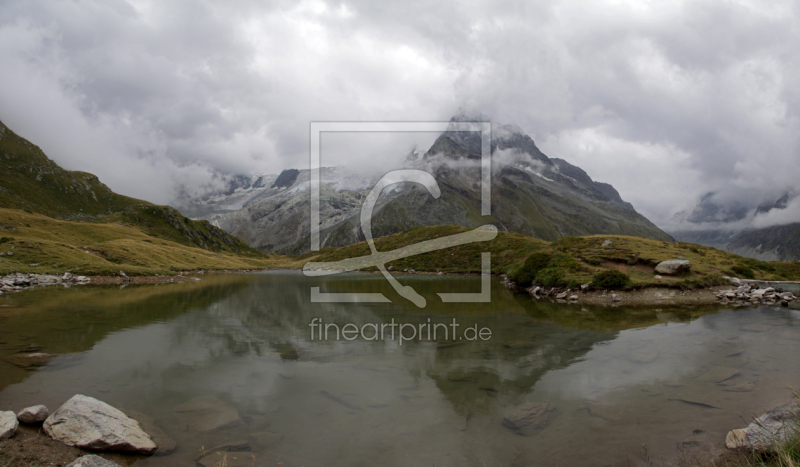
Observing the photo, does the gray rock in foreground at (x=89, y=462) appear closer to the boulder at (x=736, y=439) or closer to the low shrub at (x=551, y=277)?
the boulder at (x=736, y=439)

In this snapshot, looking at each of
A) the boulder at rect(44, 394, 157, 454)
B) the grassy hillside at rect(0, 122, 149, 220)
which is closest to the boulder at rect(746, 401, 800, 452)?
the boulder at rect(44, 394, 157, 454)

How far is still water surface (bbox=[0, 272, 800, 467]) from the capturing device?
880 centimetres

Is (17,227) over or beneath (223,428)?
over

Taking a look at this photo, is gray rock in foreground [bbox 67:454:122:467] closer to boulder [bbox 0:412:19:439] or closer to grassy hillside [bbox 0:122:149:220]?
boulder [bbox 0:412:19:439]

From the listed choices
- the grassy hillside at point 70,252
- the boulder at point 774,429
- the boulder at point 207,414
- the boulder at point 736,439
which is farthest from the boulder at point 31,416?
the grassy hillside at point 70,252

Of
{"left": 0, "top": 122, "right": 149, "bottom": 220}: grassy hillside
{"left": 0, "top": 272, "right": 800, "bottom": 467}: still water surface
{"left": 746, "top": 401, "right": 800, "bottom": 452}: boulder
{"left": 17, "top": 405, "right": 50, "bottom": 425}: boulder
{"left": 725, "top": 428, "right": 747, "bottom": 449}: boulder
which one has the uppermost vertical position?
{"left": 0, "top": 122, "right": 149, "bottom": 220}: grassy hillside

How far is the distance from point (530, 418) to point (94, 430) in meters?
11.2

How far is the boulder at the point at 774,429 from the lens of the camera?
6.95 metres

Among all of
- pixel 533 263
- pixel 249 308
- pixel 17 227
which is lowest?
pixel 249 308

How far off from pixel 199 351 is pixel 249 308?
1661 cm

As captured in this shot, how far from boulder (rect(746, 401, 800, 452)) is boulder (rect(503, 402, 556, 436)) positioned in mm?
4339

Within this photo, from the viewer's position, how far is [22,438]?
25.6 ft

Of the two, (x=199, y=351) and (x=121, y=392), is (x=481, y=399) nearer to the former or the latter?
(x=121, y=392)

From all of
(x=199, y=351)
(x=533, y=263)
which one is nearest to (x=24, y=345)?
(x=199, y=351)
